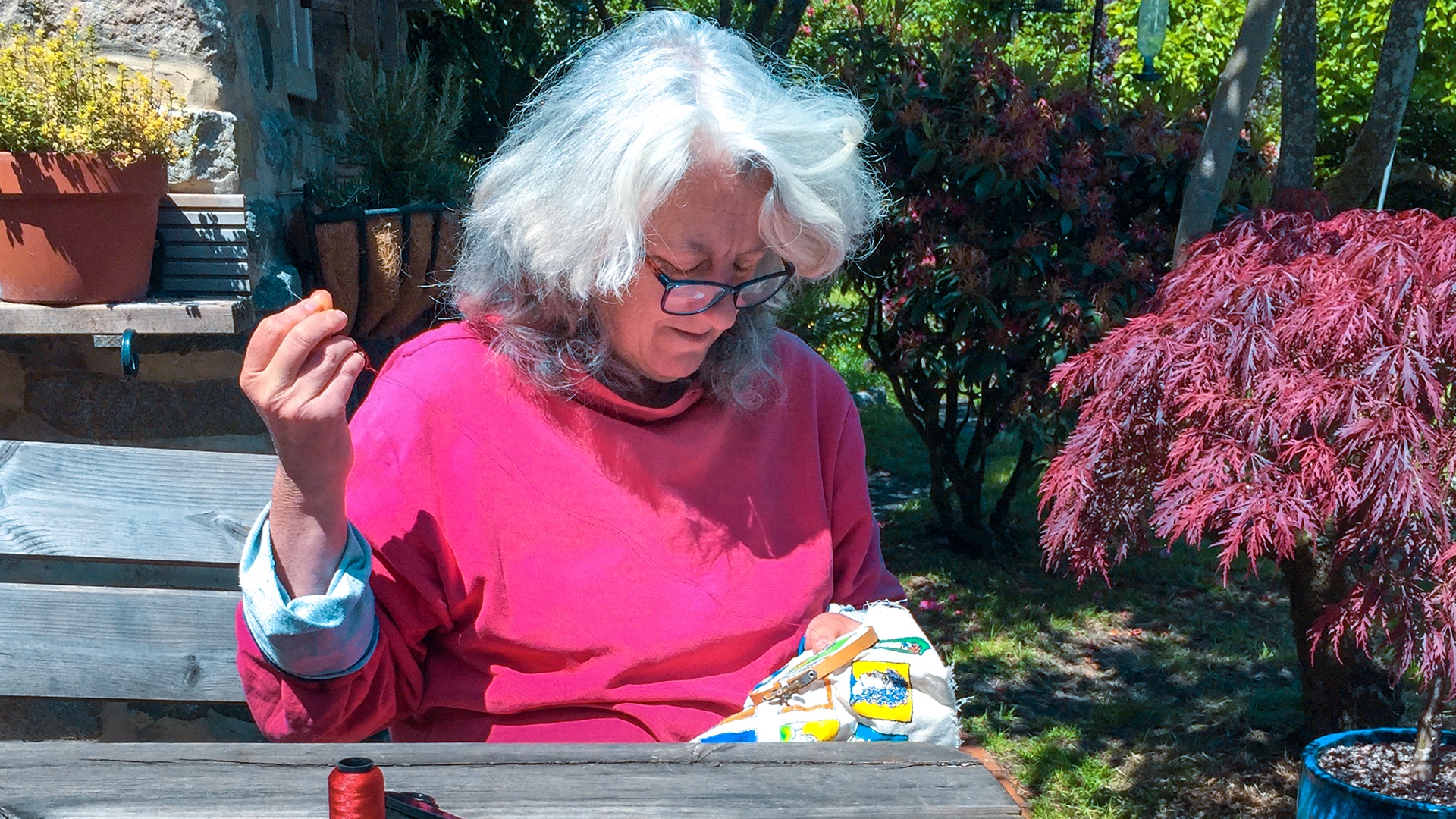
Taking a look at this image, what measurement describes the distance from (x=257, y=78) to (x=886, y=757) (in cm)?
221

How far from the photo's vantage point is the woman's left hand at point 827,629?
5.48 ft

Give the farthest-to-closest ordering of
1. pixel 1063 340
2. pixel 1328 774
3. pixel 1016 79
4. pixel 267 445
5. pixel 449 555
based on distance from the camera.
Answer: pixel 1016 79
pixel 1063 340
pixel 267 445
pixel 1328 774
pixel 449 555

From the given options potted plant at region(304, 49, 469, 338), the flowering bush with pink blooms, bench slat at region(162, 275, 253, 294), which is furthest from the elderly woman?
the flowering bush with pink blooms

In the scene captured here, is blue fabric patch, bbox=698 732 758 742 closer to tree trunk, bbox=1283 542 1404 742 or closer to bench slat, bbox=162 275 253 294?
bench slat, bbox=162 275 253 294

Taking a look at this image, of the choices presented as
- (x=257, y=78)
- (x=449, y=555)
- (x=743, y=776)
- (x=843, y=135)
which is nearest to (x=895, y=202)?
(x=257, y=78)

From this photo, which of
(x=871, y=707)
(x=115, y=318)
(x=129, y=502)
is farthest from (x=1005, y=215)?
(x=129, y=502)

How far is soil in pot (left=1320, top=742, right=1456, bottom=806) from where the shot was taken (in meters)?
2.47

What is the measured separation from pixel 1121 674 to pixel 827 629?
2706 mm

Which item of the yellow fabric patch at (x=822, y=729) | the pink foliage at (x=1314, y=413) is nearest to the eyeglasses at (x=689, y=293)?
the yellow fabric patch at (x=822, y=729)

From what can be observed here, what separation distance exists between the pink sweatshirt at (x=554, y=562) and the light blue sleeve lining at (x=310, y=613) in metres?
0.10

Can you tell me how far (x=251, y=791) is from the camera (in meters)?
1.13

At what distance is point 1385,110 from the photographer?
3186mm

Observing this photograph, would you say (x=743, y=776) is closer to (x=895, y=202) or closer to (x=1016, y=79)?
(x=895, y=202)

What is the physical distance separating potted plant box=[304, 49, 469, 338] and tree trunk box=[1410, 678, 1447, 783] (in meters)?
2.36
